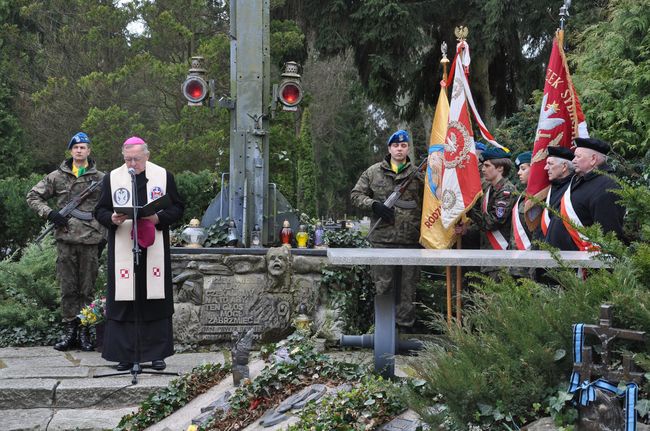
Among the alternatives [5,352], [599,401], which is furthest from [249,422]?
[5,352]

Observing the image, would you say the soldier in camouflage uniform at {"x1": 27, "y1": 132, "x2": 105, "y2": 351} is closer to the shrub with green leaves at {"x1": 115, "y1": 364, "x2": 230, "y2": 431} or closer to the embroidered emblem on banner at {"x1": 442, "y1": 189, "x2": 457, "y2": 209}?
the shrub with green leaves at {"x1": 115, "y1": 364, "x2": 230, "y2": 431}

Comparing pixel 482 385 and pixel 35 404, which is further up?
pixel 482 385

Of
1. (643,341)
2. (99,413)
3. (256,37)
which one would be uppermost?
(256,37)

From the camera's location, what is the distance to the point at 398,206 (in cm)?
806

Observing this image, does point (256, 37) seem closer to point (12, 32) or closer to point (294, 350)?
point (294, 350)

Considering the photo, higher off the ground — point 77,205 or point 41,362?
Answer: point 77,205

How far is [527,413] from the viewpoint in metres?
3.70

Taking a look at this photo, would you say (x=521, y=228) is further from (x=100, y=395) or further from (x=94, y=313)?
(x=94, y=313)

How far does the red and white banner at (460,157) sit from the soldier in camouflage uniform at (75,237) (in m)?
3.12

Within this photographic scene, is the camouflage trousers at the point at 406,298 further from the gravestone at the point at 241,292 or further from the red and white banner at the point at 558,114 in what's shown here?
the red and white banner at the point at 558,114

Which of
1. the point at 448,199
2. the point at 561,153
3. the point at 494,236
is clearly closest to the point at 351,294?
the point at 448,199

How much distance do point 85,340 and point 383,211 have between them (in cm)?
292

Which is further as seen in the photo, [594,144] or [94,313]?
[94,313]

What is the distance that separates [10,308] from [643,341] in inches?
268
